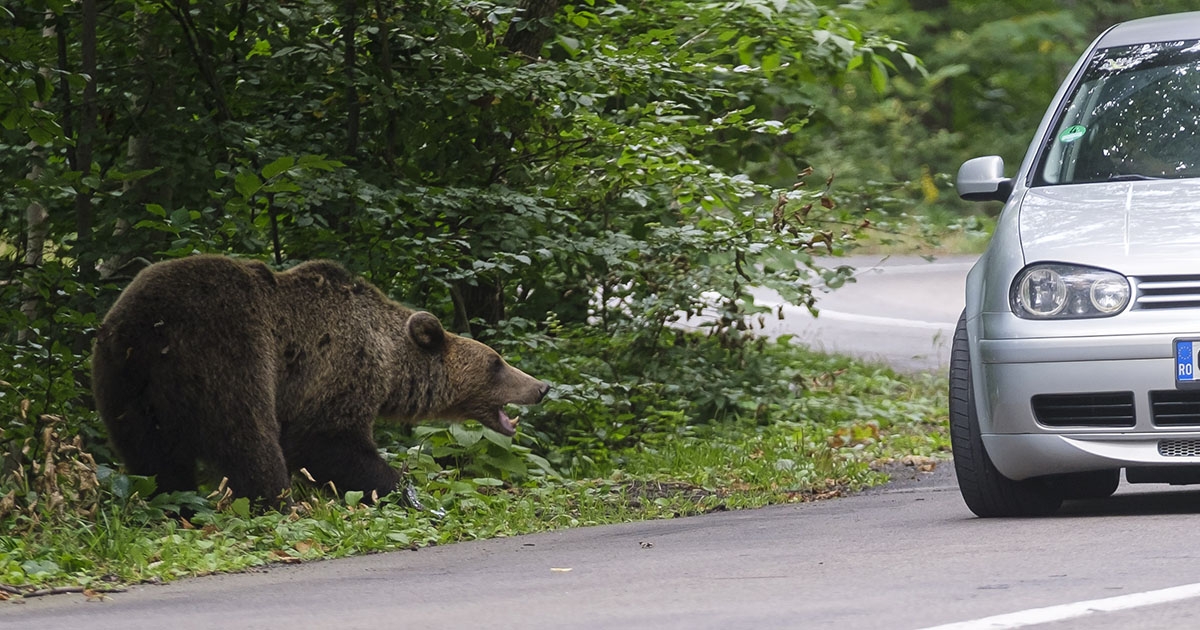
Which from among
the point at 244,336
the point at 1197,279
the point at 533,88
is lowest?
the point at 244,336

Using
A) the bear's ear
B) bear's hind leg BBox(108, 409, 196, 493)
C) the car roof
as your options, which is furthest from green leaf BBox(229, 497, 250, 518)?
the car roof

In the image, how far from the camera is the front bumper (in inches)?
261

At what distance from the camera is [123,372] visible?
7789 millimetres

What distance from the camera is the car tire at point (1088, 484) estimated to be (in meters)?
7.76

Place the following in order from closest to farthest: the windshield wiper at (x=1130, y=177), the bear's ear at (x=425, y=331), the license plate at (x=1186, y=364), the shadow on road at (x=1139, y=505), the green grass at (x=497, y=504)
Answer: the license plate at (x=1186, y=364) < the green grass at (x=497, y=504) < the shadow on road at (x=1139, y=505) < the windshield wiper at (x=1130, y=177) < the bear's ear at (x=425, y=331)

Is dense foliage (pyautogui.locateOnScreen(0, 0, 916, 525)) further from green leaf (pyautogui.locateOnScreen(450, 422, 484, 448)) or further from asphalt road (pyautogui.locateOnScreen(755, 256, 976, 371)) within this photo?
asphalt road (pyautogui.locateOnScreen(755, 256, 976, 371))

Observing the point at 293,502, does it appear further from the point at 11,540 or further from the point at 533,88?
the point at 533,88

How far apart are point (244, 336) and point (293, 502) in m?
0.81

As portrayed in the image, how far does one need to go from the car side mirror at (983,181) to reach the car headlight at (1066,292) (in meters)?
0.91

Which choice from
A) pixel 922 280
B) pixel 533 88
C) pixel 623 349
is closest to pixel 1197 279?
pixel 533 88

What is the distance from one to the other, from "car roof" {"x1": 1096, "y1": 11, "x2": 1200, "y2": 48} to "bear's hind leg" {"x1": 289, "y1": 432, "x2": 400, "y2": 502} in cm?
401

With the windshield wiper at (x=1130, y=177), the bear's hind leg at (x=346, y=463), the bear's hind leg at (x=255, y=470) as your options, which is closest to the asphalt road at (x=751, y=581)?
the bear's hind leg at (x=255, y=470)

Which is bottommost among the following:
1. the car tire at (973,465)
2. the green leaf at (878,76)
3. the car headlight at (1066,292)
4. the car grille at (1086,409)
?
the car tire at (973,465)

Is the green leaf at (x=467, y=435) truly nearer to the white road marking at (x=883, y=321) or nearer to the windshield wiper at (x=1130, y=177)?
the windshield wiper at (x=1130, y=177)
